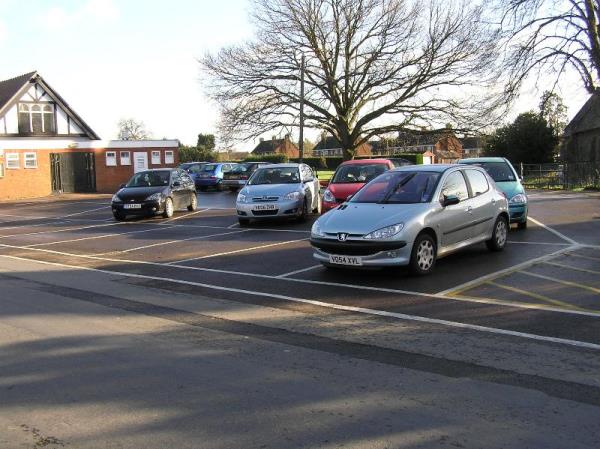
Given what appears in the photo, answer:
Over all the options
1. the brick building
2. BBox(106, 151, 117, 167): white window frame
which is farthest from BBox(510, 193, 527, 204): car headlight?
BBox(106, 151, 117, 167): white window frame

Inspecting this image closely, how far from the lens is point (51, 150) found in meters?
37.4

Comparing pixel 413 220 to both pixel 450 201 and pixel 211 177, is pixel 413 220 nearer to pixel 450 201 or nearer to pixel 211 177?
pixel 450 201

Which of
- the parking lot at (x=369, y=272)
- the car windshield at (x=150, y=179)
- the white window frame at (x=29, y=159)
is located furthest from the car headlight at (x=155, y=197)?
the white window frame at (x=29, y=159)

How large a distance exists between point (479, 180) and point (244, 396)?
7.26m

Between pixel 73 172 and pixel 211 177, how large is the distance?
10.1 metres

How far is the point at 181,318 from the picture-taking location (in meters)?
6.96

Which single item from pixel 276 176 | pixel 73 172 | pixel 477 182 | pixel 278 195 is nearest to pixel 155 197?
pixel 276 176

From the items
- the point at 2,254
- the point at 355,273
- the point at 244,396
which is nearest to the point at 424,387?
the point at 244,396

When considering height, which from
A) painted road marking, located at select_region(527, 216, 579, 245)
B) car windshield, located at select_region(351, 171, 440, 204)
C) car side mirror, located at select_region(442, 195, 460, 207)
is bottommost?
painted road marking, located at select_region(527, 216, 579, 245)

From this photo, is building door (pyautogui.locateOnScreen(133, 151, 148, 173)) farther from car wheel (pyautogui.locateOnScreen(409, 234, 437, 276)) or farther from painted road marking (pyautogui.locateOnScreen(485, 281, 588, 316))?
painted road marking (pyautogui.locateOnScreen(485, 281, 588, 316))

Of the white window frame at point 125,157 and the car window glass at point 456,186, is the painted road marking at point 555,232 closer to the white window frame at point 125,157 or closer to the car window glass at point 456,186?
the car window glass at point 456,186

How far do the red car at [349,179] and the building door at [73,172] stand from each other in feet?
88.4

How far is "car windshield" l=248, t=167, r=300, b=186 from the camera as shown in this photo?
16.8 m

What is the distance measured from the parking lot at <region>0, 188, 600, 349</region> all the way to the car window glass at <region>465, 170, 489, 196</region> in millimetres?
1140
